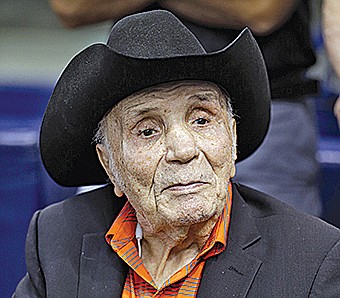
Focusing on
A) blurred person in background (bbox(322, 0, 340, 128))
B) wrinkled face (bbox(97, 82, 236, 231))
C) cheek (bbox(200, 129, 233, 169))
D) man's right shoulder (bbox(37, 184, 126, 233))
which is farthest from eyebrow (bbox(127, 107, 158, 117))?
blurred person in background (bbox(322, 0, 340, 128))

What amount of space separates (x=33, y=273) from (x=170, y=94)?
62cm

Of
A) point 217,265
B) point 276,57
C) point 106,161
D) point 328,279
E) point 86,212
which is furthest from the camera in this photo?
point 276,57

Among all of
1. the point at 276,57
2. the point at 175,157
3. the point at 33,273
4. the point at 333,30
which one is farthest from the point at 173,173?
the point at 276,57

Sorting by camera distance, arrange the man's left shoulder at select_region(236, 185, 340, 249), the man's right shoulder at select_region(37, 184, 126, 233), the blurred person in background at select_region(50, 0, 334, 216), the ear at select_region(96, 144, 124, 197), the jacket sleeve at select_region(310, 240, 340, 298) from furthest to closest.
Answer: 1. the blurred person in background at select_region(50, 0, 334, 216)
2. the man's right shoulder at select_region(37, 184, 126, 233)
3. the ear at select_region(96, 144, 124, 197)
4. the man's left shoulder at select_region(236, 185, 340, 249)
5. the jacket sleeve at select_region(310, 240, 340, 298)

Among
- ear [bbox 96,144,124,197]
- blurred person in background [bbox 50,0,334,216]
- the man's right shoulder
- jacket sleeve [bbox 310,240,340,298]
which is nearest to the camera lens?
jacket sleeve [bbox 310,240,340,298]

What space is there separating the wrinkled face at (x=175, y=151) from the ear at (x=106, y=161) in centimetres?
8

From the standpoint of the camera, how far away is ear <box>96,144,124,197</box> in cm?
204

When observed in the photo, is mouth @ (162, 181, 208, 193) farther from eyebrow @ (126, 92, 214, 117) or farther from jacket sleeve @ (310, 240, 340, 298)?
jacket sleeve @ (310, 240, 340, 298)

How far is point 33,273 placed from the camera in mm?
2139

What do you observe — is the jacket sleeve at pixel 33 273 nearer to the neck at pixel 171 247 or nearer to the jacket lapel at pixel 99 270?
the jacket lapel at pixel 99 270

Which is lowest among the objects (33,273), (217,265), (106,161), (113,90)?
(33,273)

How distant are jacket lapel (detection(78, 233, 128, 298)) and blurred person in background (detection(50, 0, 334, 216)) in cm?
66

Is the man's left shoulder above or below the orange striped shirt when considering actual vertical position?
above

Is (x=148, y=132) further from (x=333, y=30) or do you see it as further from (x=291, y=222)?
(x=333, y=30)
